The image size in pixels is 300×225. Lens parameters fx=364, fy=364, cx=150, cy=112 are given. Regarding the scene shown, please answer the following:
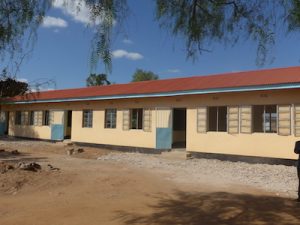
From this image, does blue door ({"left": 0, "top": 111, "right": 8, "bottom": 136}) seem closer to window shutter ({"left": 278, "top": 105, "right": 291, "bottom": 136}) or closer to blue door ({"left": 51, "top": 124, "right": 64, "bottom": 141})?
blue door ({"left": 51, "top": 124, "right": 64, "bottom": 141})

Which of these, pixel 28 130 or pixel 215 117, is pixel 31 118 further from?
pixel 215 117

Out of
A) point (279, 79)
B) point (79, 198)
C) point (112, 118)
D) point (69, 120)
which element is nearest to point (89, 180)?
point (79, 198)

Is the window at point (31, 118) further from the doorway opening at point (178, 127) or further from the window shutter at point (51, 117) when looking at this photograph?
the doorway opening at point (178, 127)

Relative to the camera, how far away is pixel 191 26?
5180 mm

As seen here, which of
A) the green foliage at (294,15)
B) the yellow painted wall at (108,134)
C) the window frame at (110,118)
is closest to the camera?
the green foliage at (294,15)

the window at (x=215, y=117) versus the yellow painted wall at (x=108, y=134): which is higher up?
the window at (x=215, y=117)

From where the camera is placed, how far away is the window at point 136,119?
59.1 ft

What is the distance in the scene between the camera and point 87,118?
20.4 metres

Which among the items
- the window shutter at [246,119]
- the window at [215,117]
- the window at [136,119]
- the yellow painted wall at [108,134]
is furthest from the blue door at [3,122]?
the window shutter at [246,119]

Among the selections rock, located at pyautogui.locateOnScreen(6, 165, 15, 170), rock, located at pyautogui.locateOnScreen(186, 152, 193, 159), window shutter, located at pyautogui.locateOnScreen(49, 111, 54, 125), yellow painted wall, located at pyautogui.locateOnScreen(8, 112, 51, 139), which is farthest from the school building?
rock, located at pyautogui.locateOnScreen(6, 165, 15, 170)

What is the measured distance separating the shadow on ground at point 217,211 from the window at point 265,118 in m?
6.19

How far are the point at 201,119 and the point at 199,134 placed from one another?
64cm

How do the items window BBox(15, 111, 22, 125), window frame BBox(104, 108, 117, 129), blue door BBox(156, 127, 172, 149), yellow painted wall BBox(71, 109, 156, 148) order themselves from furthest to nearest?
window BBox(15, 111, 22, 125), window frame BBox(104, 108, 117, 129), yellow painted wall BBox(71, 109, 156, 148), blue door BBox(156, 127, 172, 149)

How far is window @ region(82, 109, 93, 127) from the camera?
795 inches
